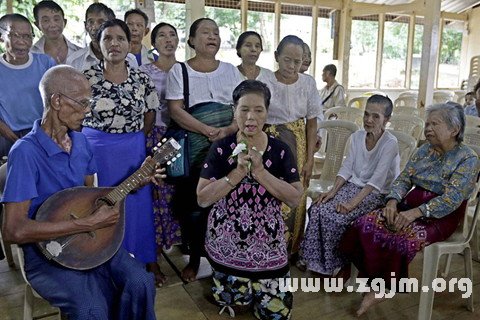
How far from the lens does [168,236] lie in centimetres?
271

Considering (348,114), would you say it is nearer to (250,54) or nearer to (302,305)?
(250,54)

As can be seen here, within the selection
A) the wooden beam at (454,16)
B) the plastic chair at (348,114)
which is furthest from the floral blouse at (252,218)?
the wooden beam at (454,16)

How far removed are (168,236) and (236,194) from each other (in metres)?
0.81

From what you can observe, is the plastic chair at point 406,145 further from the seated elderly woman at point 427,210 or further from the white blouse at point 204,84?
the white blouse at point 204,84

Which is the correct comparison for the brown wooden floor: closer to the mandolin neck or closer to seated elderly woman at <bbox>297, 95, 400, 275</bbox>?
seated elderly woman at <bbox>297, 95, 400, 275</bbox>

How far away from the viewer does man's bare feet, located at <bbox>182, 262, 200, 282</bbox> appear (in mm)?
2596

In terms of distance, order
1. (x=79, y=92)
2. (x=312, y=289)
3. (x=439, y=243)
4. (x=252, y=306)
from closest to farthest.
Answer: (x=79, y=92), (x=439, y=243), (x=252, y=306), (x=312, y=289)

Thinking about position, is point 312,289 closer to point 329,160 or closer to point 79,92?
point 329,160

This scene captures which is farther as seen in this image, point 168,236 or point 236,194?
point 168,236

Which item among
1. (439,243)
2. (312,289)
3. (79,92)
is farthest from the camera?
(312,289)

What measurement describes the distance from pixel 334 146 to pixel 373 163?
70cm

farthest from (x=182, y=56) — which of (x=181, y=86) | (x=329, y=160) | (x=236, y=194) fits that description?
(x=236, y=194)

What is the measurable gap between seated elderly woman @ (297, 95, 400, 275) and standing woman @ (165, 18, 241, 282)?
2.42 ft

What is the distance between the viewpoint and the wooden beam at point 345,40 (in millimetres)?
7906
